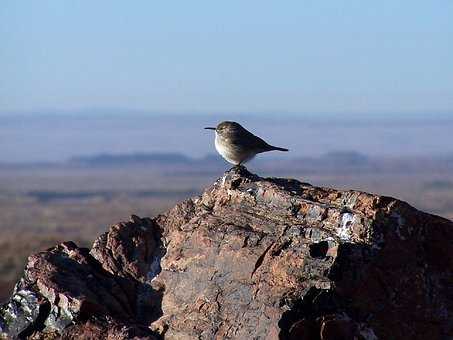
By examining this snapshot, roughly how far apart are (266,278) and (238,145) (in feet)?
17.8

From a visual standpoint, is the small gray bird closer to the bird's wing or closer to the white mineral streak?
the bird's wing

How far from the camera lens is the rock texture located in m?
8.26

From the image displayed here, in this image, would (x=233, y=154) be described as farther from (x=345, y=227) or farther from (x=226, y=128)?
(x=345, y=227)

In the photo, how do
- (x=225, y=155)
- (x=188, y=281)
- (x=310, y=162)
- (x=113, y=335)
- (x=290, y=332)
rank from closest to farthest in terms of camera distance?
(x=290, y=332) < (x=113, y=335) < (x=188, y=281) < (x=225, y=155) < (x=310, y=162)

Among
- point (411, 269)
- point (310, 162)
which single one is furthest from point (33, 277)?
point (310, 162)

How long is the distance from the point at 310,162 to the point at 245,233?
610 feet

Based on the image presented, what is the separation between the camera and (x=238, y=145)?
1384cm

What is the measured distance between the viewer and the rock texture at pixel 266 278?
27.1ft

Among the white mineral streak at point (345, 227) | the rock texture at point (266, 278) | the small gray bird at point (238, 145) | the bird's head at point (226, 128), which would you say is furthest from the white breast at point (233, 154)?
the white mineral streak at point (345, 227)

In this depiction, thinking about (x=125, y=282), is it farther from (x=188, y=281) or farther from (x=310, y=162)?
(x=310, y=162)

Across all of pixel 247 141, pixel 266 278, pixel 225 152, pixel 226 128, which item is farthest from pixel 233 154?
pixel 266 278

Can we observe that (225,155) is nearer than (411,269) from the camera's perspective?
No

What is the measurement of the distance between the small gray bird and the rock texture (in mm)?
3908

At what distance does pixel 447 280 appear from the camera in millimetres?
8742
